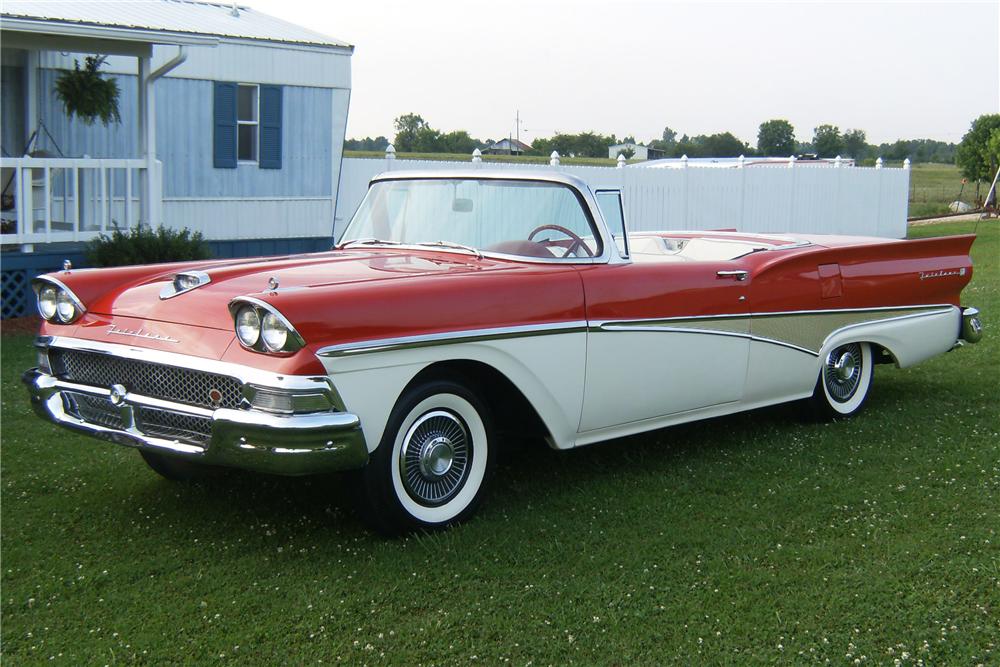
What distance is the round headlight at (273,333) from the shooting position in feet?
13.3

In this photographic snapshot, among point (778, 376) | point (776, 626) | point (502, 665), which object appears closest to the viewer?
point (502, 665)

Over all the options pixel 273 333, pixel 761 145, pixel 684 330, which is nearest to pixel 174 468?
pixel 273 333

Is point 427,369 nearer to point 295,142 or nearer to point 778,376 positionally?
point 778,376

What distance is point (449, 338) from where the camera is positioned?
4488mm

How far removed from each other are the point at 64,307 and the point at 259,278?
0.97 metres

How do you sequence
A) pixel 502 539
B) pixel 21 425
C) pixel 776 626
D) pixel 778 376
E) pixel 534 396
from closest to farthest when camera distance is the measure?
pixel 776 626
pixel 502 539
pixel 534 396
pixel 778 376
pixel 21 425

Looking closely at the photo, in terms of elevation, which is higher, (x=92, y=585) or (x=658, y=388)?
(x=658, y=388)

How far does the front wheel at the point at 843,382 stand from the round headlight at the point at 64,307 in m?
4.29

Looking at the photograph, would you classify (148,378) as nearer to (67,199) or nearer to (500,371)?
(500,371)

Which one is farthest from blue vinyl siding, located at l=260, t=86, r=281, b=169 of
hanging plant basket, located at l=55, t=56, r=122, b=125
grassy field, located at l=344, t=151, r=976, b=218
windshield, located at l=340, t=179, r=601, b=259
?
grassy field, located at l=344, t=151, r=976, b=218

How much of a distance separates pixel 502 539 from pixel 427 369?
799 mm

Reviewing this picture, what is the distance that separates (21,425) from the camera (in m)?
6.59

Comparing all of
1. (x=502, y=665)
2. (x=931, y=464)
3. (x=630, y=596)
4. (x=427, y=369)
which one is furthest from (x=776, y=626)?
(x=931, y=464)

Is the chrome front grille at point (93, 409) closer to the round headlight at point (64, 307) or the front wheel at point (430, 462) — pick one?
the round headlight at point (64, 307)
